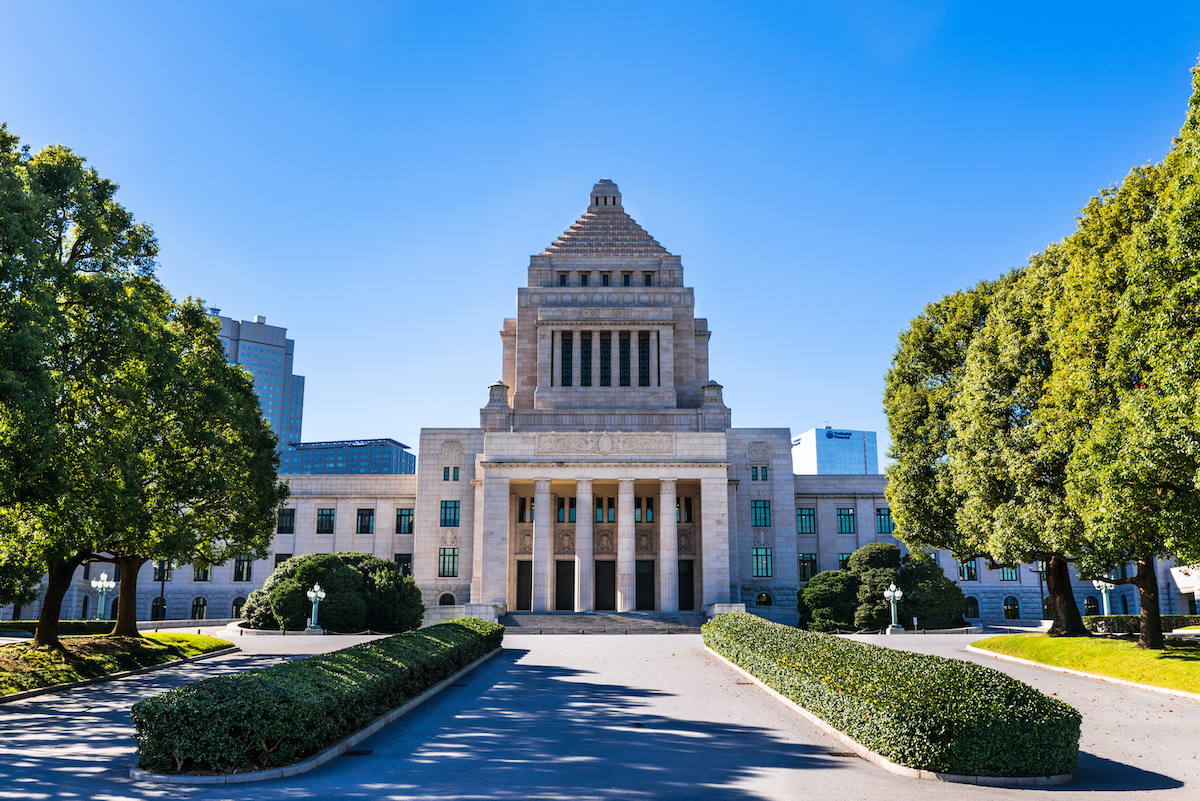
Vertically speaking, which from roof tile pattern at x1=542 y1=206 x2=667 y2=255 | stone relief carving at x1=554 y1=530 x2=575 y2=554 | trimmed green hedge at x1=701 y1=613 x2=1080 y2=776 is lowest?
trimmed green hedge at x1=701 y1=613 x2=1080 y2=776

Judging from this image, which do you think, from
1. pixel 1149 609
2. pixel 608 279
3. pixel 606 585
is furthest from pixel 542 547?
pixel 1149 609

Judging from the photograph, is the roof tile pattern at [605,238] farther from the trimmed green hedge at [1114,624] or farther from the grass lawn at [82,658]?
the grass lawn at [82,658]

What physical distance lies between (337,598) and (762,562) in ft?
102

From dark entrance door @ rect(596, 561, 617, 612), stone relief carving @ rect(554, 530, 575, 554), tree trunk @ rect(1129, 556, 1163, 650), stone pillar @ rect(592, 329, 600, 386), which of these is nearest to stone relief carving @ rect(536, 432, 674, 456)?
stone relief carving @ rect(554, 530, 575, 554)

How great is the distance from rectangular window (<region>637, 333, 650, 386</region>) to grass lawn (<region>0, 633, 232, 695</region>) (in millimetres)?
39507

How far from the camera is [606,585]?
201 feet

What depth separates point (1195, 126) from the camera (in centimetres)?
1927

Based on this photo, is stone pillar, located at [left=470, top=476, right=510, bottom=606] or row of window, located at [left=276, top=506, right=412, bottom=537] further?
row of window, located at [left=276, top=506, right=412, bottom=537]

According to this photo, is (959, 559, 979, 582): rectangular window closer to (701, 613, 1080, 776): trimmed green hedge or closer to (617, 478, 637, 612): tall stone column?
(617, 478, 637, 612): tall stone column

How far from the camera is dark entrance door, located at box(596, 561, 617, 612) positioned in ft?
200

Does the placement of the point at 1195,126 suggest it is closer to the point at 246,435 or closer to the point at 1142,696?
the point at 1142,696

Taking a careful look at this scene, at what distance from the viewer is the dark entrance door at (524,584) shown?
60.6 m

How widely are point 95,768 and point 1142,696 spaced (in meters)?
22.3

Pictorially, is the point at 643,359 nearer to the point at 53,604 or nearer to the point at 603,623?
the point at 603,623
